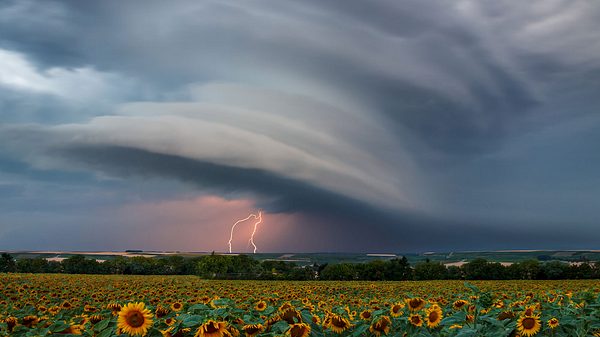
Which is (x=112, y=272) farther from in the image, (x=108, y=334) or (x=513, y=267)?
(x=108, y=334)

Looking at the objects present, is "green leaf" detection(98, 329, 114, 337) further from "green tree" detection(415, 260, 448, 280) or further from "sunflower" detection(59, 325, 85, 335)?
"green tree" detection(415, 260, 448, 280)

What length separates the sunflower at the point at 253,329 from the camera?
5.21 metres

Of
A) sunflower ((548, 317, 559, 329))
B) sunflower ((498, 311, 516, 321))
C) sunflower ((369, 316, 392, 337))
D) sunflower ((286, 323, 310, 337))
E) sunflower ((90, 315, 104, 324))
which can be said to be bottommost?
sunflower ((548, 317, 559, 329))

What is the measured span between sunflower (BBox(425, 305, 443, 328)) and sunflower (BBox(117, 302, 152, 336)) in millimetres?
3775

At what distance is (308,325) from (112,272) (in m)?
120

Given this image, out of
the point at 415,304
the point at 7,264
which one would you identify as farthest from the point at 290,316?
the point at 7,264

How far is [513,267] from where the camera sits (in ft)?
328

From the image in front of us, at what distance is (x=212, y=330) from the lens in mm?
4805

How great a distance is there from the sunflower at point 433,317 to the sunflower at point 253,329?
2754 mm

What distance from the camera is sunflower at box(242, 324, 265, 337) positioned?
17.1 ft

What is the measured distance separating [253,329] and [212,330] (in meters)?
0.57

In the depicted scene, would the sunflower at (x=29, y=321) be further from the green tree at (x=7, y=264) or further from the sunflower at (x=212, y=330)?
the green tree at (x=7, y=264)

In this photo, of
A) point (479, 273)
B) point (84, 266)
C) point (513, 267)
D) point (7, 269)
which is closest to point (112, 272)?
point (84, 266)

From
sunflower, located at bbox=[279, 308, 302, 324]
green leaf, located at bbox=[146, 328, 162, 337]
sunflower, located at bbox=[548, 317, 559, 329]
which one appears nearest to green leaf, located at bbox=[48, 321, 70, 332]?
green leaf, located at bbox=[146, 328, 162, 337]
